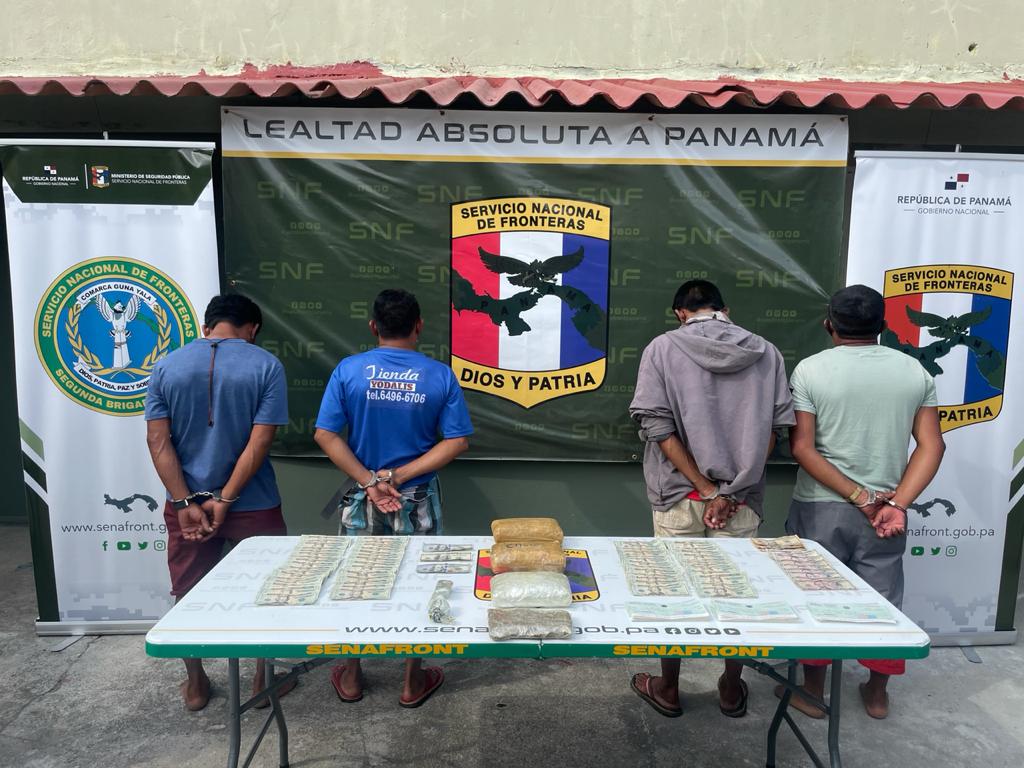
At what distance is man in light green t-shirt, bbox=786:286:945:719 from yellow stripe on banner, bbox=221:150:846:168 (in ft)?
3.61

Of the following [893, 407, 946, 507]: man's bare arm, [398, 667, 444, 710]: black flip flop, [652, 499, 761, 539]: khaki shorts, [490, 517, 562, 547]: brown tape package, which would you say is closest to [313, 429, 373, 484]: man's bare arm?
[490, 517, 562, 547]: brown tape package

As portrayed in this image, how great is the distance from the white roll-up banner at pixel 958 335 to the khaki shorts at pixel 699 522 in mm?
1301

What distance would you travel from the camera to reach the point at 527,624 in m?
1.91


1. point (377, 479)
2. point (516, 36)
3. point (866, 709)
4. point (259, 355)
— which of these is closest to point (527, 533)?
point (377, 479)

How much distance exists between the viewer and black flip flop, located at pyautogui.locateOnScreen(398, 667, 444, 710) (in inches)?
123

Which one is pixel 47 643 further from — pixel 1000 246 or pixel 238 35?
pixel 1000 246

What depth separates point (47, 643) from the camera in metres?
3.67

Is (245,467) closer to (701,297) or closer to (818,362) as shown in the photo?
(701,297)

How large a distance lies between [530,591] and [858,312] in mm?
1751

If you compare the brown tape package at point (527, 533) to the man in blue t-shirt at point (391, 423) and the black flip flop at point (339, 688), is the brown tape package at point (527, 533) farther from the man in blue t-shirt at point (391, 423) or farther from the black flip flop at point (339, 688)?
the black flip flop at point (339, 688)

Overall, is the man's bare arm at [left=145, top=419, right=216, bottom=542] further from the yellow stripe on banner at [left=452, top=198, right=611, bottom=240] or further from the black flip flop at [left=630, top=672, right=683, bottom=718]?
the black flip flop at [left=630, top=672, right=683, bottom=718]

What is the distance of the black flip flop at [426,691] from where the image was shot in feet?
10.2

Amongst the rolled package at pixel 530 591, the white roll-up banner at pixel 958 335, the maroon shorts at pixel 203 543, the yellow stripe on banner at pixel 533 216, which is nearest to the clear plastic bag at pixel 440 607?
the rolled package at pixel 530 591

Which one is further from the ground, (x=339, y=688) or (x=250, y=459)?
(x=250, y=459)
